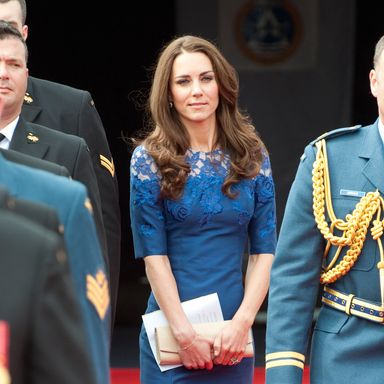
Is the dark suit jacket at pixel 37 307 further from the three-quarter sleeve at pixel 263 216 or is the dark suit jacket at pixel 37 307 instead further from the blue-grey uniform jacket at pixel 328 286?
the three-quarter sleeve at pixel 263 216

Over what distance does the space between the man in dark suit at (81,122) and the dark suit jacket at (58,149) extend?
0.41 m

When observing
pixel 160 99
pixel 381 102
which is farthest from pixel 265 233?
pixel 381 102

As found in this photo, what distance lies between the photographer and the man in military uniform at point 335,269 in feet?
11.0

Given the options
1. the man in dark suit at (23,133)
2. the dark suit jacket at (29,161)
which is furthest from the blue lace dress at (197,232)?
the dark suit jacket at (29,161)

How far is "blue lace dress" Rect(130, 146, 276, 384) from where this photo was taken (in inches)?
164

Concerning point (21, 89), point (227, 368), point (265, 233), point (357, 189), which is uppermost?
point (21, 89)

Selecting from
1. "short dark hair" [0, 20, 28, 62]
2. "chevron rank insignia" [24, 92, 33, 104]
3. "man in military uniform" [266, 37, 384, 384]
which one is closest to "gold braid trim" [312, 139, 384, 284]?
"man in military uniform" [266, 37, 384, 384]

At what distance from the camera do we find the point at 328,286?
3438 millimetres

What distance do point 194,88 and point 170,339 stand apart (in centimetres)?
76

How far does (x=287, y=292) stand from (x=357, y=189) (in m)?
0.30

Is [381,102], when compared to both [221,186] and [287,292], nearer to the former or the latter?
[287,292]

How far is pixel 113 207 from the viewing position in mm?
4238

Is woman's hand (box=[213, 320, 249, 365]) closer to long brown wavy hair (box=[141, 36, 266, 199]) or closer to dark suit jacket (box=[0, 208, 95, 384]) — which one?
long brown wavy hair (box=[141, 36, 266, 199])

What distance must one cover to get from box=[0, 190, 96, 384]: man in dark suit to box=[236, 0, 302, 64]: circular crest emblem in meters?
6.70
